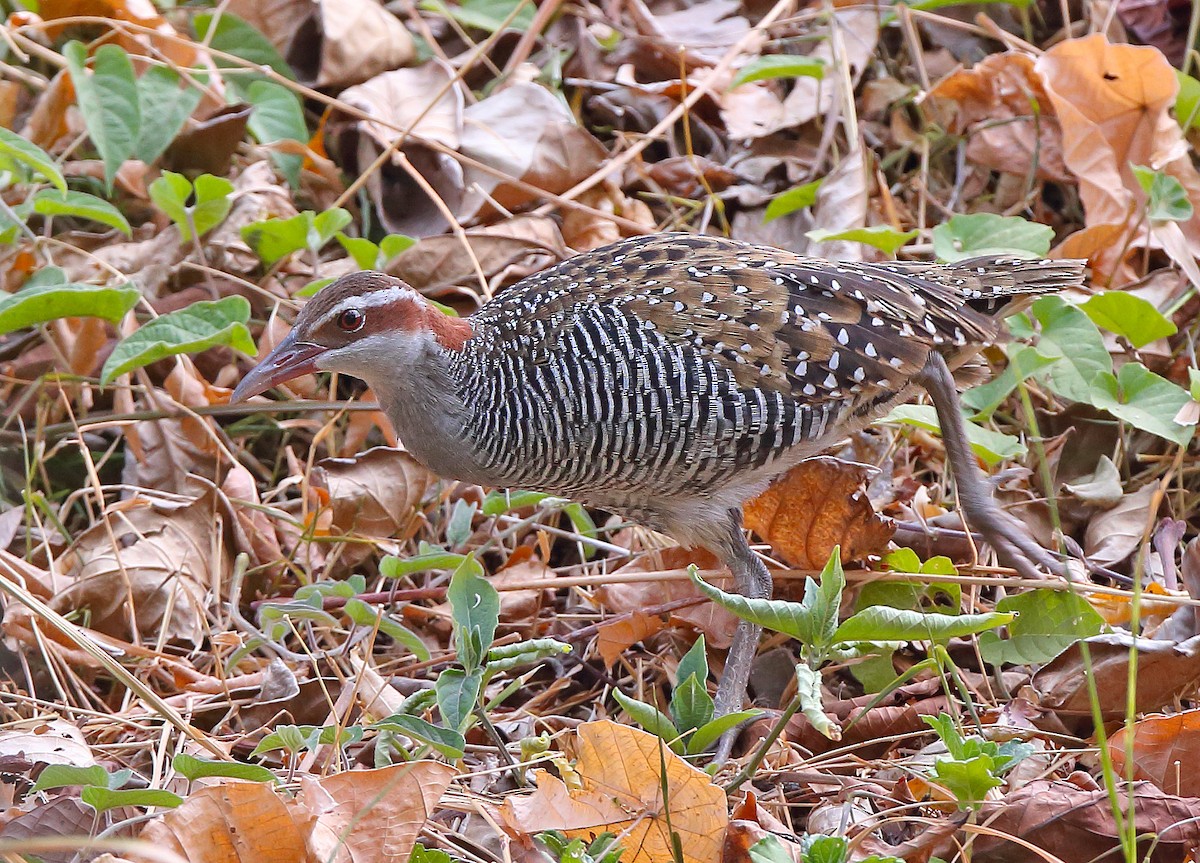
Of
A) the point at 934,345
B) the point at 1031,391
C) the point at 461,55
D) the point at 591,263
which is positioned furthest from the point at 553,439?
the point at 461,55

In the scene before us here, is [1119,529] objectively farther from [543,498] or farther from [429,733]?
[429,733]

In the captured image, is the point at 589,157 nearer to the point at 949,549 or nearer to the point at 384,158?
the point at 384,158

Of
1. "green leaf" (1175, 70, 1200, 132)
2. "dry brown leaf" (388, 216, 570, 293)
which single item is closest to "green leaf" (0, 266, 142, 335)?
"dry brown leaf" (388, 216, 570, 293)

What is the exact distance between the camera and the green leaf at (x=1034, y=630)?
122 inches

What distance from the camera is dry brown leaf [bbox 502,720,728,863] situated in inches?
102

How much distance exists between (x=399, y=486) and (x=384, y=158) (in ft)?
4.40

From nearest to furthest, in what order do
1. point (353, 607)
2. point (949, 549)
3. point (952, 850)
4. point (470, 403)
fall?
point (952, 850)
point (353, 607)
point (470, 403)
point (949, 549)

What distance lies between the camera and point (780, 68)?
4.67 meters

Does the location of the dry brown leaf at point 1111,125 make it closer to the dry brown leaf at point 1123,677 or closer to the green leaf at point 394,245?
the dry brown leaf at point 1123,677

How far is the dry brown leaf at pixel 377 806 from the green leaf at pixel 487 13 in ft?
11.6

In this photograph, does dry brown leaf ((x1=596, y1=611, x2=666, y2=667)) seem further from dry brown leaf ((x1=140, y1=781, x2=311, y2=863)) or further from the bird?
dry brown leaf ((x1=140, y1=781, x2=311, y2=863))

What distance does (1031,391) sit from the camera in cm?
424

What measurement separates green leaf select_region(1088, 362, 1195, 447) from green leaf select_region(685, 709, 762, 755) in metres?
1.56

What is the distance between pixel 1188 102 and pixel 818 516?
2149 mm
